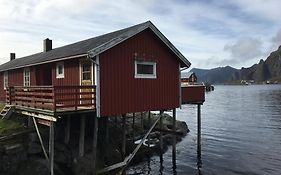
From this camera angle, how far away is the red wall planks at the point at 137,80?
1734 cm

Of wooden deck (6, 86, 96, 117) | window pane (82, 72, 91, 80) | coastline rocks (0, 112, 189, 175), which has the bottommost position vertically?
coastline rocks (0, 112, 189, 175)

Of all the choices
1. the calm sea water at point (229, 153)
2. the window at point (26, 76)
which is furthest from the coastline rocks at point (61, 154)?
the window at point (26, 76)

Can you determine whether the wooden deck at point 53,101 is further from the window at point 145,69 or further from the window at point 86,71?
the window at point 145,69

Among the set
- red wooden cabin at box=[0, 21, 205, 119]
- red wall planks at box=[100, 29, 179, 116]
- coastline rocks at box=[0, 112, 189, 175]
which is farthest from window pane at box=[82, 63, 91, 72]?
coastline rocks at box=[0, 112, 189, 175]

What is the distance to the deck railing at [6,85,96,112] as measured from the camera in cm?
1553

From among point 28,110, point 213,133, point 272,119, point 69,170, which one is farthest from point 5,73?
point 272,119

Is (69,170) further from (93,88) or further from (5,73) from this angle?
(5,73)

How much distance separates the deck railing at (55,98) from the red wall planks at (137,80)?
0.97 meters

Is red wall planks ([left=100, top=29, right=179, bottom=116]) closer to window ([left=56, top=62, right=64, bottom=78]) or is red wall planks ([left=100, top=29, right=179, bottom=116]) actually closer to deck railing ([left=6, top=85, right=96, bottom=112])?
deck railing ([left=6, top=85, right=96, bottom=112])

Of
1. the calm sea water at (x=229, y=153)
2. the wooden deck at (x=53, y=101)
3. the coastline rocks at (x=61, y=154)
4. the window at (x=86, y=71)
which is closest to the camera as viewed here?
the wooden deck at (x=53, y=101)

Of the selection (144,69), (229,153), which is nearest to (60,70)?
(144,69)

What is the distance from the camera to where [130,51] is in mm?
18500

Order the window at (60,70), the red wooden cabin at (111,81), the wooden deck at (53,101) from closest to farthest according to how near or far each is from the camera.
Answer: the wooden deck at (53,101) → the red wooden cabin at (111,81) → the window at (60,70)

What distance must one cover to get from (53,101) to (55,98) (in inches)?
6.7
